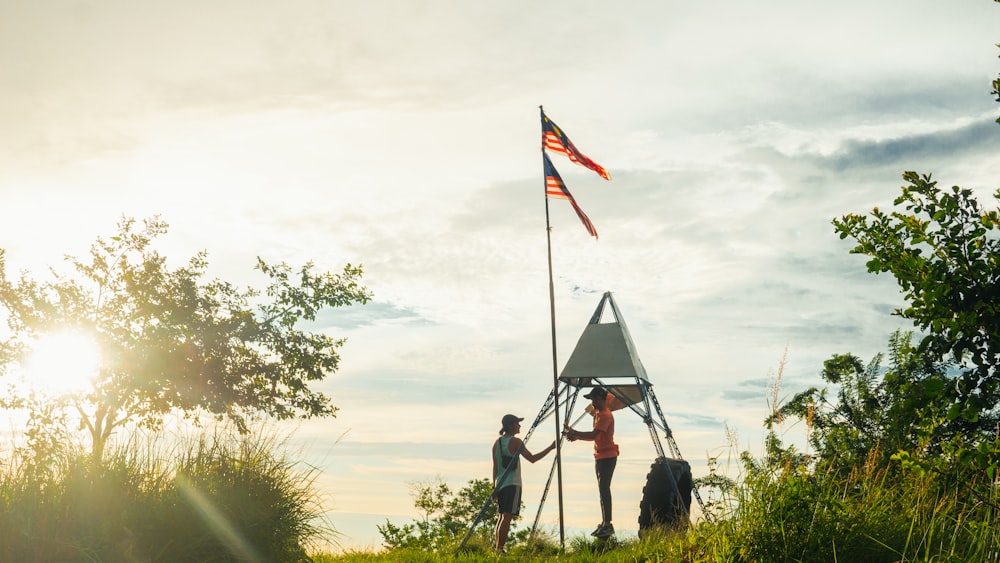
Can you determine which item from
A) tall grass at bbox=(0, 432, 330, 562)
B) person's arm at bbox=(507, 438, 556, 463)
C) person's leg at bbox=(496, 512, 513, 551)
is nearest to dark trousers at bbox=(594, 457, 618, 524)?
person's arm at bbox=(507, 438, 556, 463)

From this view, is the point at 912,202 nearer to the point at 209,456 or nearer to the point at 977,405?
the point at 977,405

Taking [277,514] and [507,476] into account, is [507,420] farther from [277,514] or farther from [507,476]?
[277,514]

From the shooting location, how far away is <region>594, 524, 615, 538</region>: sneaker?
39.1 feet

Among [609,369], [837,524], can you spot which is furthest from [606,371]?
[837,524]

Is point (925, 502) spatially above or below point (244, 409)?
below

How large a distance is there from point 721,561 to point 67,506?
22.3 ft

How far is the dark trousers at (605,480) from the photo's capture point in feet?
39.5

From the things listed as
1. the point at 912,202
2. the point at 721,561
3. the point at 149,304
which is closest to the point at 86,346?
the point at 149,304

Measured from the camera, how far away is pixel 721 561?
25.0 feet

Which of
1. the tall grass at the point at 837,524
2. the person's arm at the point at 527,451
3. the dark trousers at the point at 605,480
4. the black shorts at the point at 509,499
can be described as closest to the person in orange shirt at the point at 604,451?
the dark trousers at the point at 605,480

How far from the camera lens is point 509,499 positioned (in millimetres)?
12141

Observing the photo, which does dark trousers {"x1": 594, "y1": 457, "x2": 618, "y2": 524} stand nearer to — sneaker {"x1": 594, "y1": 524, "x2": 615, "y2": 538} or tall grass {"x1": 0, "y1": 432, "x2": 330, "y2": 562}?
sneaker {"x1": 594, "y1": 524, "x2": 615, "y2": 538}

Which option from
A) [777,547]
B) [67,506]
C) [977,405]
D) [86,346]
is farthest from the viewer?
[86,346]

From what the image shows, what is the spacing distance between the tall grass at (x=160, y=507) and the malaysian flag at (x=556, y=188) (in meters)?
6.47
